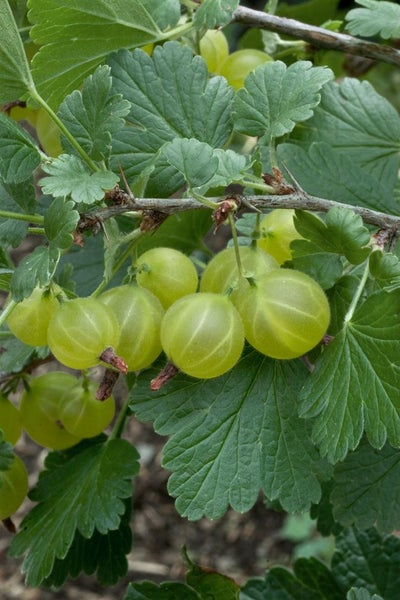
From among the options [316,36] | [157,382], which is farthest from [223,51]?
[157,382]

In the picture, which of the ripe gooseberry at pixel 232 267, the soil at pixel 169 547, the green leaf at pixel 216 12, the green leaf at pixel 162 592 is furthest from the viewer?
the soil at pixel 169 547

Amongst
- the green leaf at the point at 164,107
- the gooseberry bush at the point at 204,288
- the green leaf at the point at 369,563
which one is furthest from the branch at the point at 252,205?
the green leaf at the point at 369,563

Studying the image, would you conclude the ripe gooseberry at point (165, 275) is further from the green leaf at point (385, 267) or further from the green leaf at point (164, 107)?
the green leaf at point (385, 267)

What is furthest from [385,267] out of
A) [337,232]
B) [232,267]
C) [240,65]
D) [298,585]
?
[298,585]

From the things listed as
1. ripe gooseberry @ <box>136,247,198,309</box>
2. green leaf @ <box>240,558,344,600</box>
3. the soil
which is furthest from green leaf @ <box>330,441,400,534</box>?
the soil

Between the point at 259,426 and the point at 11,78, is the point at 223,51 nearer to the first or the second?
the point at 11,78
